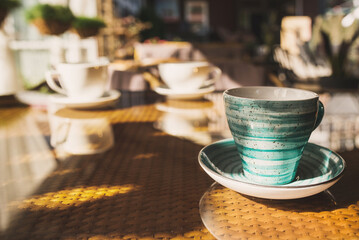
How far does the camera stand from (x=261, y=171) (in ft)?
1.08

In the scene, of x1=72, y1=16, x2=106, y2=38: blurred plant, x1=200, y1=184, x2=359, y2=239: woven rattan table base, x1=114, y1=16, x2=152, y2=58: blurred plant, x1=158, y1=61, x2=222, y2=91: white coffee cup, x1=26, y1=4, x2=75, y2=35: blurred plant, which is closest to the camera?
x1=200, y1=184, x2=359, y2=239: woven rattan table base

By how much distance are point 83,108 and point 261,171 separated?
54 cm

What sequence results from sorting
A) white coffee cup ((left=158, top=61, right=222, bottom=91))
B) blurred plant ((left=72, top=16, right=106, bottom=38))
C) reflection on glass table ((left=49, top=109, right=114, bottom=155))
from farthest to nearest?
1. blurred plant ((left=72, top=16, right=106, bottom=38))
2. white coffee cup ((left=158, top=61, right=222, bottom=91))
3. reflection on glass table ((left=49, top=109, right=114, bottom=155))

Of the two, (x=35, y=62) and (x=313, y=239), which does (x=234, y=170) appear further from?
(x=35, y=62)

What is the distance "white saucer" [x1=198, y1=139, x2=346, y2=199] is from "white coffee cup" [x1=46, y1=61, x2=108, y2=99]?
40cm

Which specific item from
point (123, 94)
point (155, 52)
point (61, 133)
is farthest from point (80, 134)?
point (155, 52)

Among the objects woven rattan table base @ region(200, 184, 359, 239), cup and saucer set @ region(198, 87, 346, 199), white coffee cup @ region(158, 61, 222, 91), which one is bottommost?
woven rattan table base @ region(200, 184, 359, 239)

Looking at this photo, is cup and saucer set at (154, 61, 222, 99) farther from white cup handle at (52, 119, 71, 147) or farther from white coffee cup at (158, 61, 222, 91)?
white cup handle at (52, 119, 71, 147)

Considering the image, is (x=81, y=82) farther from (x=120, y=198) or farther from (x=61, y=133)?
(x=120, y=198)

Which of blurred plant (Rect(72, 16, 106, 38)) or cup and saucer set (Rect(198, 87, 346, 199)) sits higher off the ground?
blurred plant (Rect(72, 16, 106, 38))

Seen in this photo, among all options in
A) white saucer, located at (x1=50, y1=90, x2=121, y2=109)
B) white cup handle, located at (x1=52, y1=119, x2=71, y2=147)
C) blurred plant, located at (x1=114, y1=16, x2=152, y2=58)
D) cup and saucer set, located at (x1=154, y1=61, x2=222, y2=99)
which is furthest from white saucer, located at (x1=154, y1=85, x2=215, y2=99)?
blurred plant, located at (x1=114, y1=16, x2=152, y2=58)

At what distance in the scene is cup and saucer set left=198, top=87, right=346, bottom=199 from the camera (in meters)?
0.29

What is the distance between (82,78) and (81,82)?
1 cm

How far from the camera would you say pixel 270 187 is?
10.9 inches
